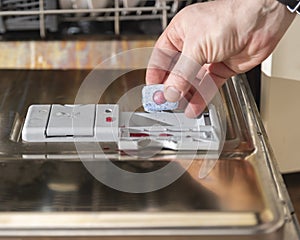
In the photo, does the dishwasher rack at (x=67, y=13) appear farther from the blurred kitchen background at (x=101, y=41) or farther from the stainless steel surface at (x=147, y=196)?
the stainless steel surface at (x=147, y=196)

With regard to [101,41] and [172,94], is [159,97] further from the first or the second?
[101,41]

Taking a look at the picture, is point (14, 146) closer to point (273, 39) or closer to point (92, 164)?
point (92, 164)

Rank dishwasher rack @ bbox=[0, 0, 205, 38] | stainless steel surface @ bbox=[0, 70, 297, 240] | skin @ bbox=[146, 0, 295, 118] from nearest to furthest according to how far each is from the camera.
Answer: stainless steel surface @ bbox=[0, 70, 297, 240] → skin @ bbox=[146, 0, 295, 118] → dishwasher rack @ bbox=[0, 0, 205, 38]

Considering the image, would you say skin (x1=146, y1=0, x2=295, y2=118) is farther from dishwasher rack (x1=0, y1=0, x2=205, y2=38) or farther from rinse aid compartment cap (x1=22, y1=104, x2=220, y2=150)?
dishwasher rack (x1=0, y1=0, x2=205, y2=38)

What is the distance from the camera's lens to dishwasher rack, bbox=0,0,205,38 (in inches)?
38.7

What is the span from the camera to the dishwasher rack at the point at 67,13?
0.98 m

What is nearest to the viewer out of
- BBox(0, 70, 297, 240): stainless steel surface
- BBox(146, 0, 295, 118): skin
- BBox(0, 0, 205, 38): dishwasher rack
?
BBox(0, 70, 297, 240): stainless steel surface

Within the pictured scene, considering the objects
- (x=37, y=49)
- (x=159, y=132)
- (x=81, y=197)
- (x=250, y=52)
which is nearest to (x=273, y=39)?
(x=250, y=52)

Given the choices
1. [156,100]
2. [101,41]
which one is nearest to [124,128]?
[156,100]

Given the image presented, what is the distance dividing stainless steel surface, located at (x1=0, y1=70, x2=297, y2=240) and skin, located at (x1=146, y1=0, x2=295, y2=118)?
7cm

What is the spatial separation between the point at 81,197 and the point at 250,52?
250 mm

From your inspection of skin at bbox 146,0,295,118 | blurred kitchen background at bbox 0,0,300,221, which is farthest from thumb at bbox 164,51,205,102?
blurred kitchen background at bbox 0,0,300,221

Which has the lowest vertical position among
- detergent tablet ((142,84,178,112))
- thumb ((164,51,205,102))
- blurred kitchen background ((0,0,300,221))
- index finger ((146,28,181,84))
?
blurred kitchen background ((0,0,300,221))

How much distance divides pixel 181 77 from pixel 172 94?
0.8 inches
